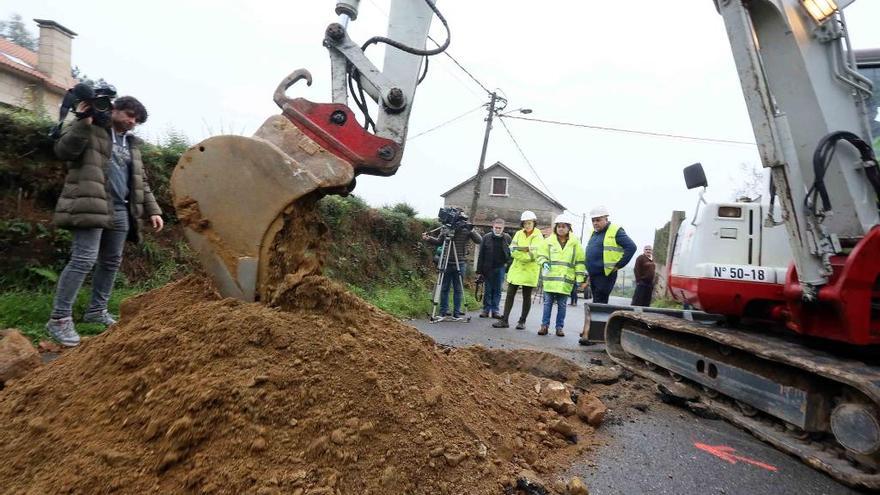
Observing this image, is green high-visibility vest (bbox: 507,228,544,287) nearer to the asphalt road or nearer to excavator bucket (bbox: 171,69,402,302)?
the asphalt road

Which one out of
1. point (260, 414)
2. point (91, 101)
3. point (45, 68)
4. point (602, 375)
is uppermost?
point (45, 68)

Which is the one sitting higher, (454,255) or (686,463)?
(454,255)

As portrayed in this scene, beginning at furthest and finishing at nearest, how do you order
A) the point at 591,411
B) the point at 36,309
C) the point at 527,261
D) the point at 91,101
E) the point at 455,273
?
the point at 455,273 → the point at 527,261 → the point at 36,309 → the point at 91,101 → the point at 591,411

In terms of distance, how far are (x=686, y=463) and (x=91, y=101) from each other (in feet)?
14.5

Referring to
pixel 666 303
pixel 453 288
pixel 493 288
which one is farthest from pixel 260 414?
pixel 666 303

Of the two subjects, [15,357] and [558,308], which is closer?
[15,357]

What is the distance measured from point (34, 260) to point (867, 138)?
6844 mm

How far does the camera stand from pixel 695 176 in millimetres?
3906

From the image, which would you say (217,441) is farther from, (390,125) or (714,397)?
(714,397)

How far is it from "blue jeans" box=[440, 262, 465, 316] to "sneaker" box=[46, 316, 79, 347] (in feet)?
17.3

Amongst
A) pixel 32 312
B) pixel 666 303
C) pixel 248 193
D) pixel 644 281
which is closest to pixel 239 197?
pixel 248 193

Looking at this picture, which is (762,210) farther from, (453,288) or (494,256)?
(453,288)

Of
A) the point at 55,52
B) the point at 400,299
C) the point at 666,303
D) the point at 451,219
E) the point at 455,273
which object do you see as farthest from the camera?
the point at 55,52

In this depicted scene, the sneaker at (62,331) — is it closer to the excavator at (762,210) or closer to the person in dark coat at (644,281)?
the excavator at (762,210)
